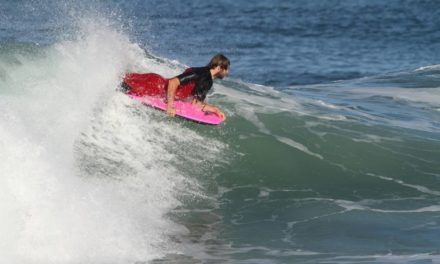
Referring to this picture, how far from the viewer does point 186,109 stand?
1242 cm

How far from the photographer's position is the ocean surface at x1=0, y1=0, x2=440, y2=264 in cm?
892

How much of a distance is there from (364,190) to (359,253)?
321cm

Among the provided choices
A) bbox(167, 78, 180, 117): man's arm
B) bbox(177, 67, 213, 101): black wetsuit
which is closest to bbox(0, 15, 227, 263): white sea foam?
bbox(167, 78, 180, 117): man's arm

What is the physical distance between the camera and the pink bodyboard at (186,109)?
1230 centimetres

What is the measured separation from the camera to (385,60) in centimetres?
3094

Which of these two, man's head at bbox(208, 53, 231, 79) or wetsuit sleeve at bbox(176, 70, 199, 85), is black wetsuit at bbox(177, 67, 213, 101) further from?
man's head at bbox(208, 53, 231, 79)

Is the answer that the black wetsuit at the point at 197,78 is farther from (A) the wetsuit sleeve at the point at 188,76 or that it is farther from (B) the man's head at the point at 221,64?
(B) the man's head at the point at 221,64

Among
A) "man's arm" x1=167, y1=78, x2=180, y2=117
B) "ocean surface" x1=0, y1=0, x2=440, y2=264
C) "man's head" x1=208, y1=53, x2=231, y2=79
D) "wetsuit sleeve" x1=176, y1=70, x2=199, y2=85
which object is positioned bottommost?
"ocean surface" x1=0, y1=0, x2=440, y2=264

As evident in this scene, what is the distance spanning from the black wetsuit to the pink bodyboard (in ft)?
2.03

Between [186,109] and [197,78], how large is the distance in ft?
3.26

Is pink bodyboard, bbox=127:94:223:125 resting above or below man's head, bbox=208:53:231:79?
below

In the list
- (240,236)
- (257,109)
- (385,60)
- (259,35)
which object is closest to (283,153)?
(257,109)

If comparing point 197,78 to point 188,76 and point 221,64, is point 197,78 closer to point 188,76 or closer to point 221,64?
point 188,76

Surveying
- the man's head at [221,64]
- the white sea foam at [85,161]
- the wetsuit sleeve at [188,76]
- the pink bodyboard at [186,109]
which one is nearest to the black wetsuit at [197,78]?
the wetsuit sleeve at [188,76]
